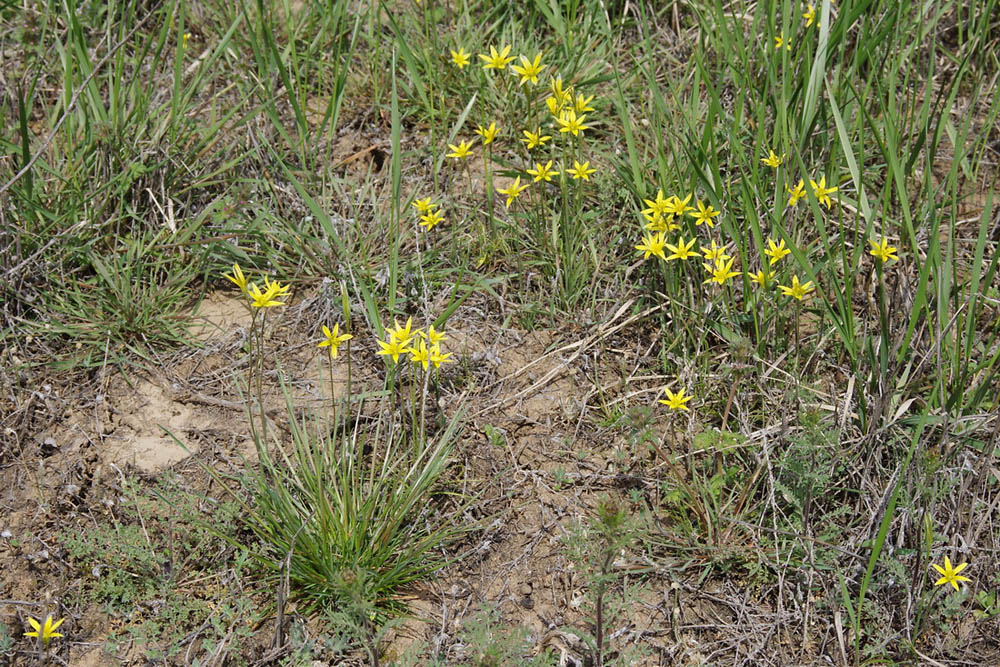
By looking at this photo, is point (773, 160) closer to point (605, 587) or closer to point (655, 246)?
point (655, 246)

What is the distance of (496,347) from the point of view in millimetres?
2871

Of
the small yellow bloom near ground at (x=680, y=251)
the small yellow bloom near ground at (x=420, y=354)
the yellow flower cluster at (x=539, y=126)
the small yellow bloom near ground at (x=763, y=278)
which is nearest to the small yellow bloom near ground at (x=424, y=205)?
the yellow flower cluster at (x=539, y=126)

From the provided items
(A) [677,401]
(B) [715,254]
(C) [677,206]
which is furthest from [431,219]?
(A) [677,401]

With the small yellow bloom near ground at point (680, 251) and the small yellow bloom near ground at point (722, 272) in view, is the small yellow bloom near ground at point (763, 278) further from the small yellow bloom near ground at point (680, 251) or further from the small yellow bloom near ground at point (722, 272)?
the small yellow bloom near ground at point (680, 251)

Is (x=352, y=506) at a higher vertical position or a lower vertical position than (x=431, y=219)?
lower

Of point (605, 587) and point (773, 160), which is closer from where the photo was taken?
point (605, 587)

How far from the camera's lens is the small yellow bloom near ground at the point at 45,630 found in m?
2.21

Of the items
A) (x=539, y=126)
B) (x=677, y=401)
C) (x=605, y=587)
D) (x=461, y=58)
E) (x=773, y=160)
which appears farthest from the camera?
(x=461, y=58)

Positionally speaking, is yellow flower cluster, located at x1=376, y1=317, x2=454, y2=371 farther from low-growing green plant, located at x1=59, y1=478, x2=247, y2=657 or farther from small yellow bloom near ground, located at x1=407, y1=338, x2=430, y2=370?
low-growing green plant, located at x1=59, y1=478, x2=247, y2=657

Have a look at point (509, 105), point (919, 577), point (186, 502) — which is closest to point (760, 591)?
point (919, 577)

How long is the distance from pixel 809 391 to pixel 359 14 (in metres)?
2.09

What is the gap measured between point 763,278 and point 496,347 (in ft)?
2.69

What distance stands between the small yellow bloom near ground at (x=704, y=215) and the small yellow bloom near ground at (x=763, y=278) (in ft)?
0.70

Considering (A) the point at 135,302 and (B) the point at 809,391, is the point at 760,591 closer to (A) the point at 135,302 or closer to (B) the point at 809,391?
(B) the point at 809,391
